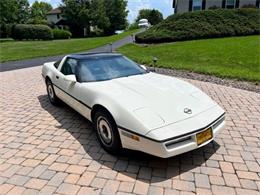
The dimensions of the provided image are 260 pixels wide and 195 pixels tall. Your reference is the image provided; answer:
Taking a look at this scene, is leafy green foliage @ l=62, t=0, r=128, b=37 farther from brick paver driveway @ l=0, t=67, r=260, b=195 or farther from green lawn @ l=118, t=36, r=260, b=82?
brick paver driveway @ l=0, t=67, r=260, b=195

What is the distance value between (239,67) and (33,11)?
57.2 m

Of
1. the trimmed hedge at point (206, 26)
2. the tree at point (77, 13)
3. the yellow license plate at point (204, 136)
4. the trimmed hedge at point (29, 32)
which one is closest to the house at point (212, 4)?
the trimmed hedge at point (206, 26)

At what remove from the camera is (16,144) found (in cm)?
381

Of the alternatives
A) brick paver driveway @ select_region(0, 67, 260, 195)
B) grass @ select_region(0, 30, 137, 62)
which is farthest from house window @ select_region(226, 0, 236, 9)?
brick paver driveway @ select_region(0, 67, 260, 195)

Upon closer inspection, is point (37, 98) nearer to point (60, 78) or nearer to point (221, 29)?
point (60, 78)

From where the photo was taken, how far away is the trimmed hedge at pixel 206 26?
18.9 metres

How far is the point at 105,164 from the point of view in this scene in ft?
10.5

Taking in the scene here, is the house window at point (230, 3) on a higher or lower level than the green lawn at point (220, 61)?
higher

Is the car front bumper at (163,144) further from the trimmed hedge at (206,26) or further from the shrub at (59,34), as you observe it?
the shrub at (59,34)

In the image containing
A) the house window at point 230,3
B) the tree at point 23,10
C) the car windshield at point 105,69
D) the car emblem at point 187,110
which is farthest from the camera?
the tree at point 23,10

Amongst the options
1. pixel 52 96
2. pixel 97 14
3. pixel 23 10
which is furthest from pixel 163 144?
pixel 23 10

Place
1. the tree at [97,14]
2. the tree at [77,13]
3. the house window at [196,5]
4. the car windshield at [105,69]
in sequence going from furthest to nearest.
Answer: the tree at [97,14], the tree at [77,13], the house window at [196,5], the car windshield at [105,69]

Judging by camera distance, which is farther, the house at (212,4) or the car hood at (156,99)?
the house at (212,4)

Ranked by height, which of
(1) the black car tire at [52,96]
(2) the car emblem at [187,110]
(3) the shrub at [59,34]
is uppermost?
(3) the shrub at [59,34]
